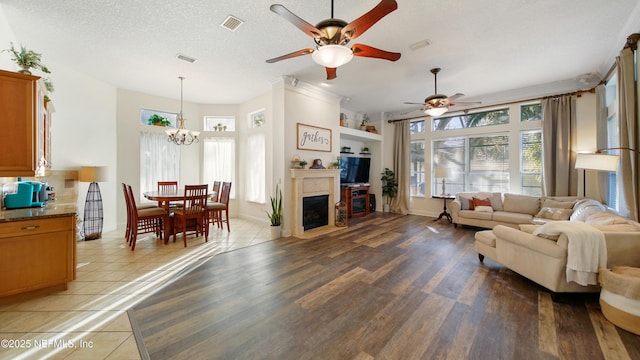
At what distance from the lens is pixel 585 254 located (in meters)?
2.14

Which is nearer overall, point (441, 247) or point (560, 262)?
point (560, 262)

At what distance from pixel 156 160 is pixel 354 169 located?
5.17 m

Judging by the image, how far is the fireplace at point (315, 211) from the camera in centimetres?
498

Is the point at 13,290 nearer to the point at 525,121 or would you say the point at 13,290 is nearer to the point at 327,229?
the point at 327,229

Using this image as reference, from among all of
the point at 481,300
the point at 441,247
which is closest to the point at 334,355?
the point at 481,300

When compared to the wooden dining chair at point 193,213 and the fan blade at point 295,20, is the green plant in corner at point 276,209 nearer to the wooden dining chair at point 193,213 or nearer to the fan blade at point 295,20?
the wooden dining chair at point 193,213

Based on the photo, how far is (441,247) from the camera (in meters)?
3.98

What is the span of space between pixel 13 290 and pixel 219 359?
234cm

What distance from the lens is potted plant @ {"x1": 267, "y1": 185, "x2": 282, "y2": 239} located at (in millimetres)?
4508

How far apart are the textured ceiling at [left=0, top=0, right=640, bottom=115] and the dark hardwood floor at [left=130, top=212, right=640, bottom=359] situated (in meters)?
3.12

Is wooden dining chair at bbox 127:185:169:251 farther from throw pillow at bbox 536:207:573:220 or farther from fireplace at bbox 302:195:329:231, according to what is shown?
throw pillow at bbox 536:207:573:220

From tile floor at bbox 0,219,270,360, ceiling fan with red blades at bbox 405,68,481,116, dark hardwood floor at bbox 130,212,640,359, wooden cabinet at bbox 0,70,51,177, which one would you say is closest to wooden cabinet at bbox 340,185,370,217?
ceiling fan with red blades at bbox 405,68,481,116

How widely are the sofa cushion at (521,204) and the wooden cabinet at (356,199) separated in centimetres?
327

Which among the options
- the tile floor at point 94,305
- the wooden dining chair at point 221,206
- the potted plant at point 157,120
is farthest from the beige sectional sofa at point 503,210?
the potted plant at point 157,120
